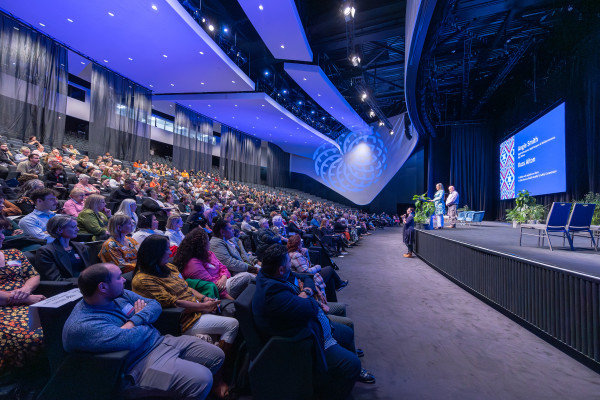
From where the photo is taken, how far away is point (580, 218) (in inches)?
154

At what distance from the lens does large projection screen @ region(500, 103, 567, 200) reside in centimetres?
719

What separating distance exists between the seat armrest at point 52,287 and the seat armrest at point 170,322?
2.33 ft

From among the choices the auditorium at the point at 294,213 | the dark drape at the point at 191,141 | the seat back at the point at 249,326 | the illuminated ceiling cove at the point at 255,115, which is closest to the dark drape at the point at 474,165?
the auditorium at the point at 294,213

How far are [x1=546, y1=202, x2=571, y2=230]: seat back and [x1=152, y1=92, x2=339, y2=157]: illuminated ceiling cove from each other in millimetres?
9832

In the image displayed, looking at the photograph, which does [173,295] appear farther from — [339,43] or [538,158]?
[538,158]

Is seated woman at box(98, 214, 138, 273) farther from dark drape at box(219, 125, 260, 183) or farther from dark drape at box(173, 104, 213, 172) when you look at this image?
dark drape at box(219, 125, 260, 183)

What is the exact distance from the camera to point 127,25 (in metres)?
7.51

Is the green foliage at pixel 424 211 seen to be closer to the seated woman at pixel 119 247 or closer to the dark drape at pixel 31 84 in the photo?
the seated woman at pixel 119 247

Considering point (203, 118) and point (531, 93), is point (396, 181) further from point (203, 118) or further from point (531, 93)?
point (203, 118)

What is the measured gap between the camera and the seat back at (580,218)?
3.88 metres

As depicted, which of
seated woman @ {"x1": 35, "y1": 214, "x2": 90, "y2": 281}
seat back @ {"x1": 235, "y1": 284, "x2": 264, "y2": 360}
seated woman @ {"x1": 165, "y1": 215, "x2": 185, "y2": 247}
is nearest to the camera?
seat back @ {"x1": 235, "y1": 284, "x2": 264, "y2": 360}

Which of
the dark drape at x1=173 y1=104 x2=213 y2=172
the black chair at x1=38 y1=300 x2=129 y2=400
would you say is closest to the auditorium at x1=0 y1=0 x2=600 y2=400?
the black chair at x1=38 y1=300 x2=129 y2=400

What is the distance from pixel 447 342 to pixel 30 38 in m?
12.5

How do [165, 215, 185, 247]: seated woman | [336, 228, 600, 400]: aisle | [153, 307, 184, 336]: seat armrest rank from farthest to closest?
1. [165, 215, 185, 247]: seated woman
2. [336, 228, 600, 400]: aisle
3. [153, 307, 184, 336]: seat armrest
